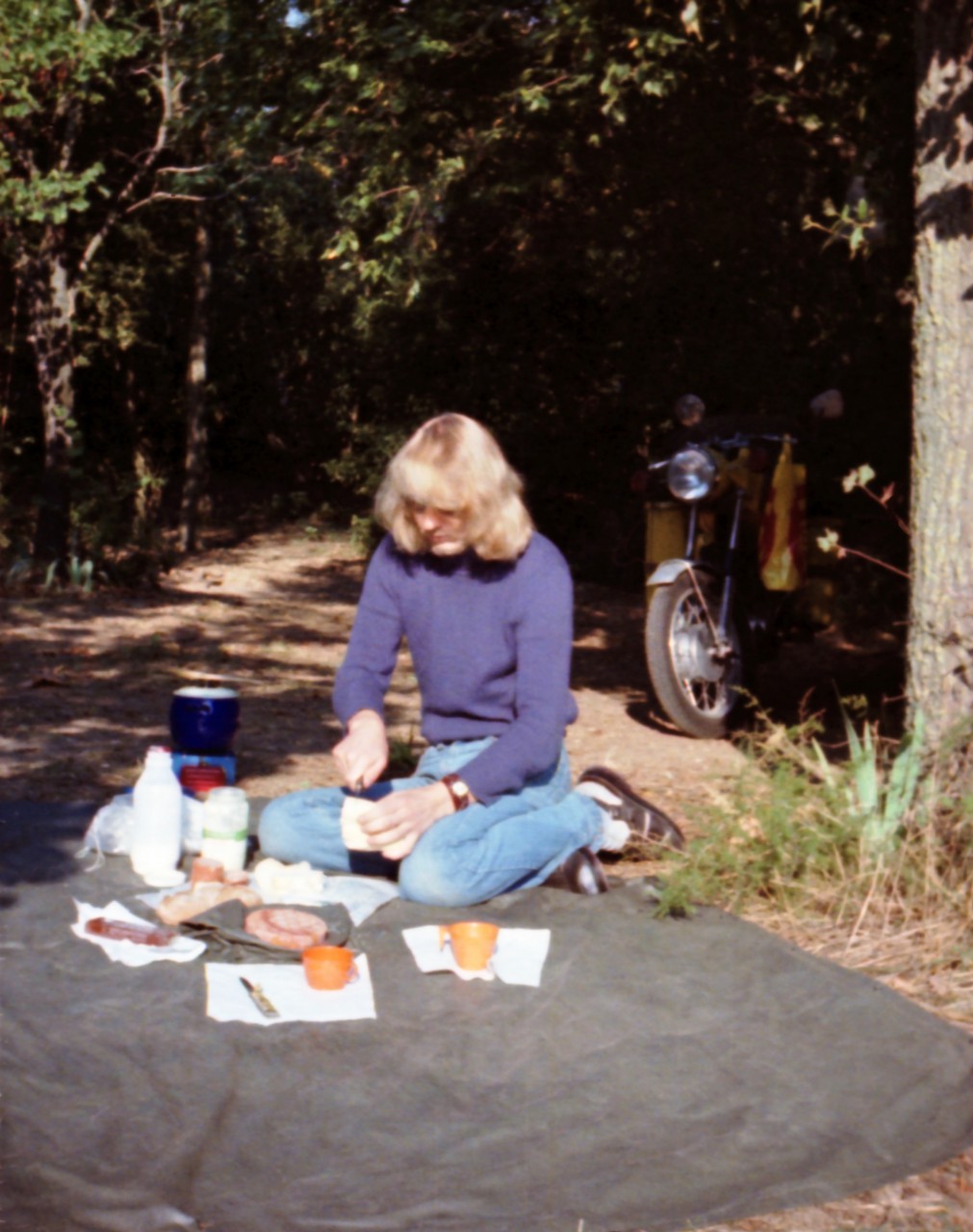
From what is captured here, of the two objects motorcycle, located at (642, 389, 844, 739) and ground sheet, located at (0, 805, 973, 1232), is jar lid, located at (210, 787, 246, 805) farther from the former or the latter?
motorcycle, located at (642, 389, 844, 739)

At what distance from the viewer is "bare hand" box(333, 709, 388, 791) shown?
4195mm

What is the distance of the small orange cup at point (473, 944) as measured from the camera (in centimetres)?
373

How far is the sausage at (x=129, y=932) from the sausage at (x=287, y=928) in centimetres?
21

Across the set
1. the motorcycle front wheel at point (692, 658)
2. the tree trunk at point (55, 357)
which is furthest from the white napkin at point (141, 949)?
the tree trunk at point (55, 357)

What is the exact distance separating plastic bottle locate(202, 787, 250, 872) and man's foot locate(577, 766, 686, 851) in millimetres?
1086

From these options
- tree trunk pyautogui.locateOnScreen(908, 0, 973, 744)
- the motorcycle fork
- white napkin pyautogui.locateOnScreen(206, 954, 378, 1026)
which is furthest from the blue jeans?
the motorcycle fork

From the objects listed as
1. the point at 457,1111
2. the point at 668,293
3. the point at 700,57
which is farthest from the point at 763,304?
the point at 457,1111

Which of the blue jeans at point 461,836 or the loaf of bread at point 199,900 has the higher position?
the blue jeans at point 461,836

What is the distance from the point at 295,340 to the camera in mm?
22562

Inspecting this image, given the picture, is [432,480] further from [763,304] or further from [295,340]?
[295,340]

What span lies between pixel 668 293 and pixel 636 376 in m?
0.88

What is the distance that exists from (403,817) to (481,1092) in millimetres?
1122

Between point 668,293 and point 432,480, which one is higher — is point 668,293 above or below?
above

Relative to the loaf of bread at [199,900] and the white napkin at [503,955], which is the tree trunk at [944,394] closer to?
the white napkin at [503,955]
